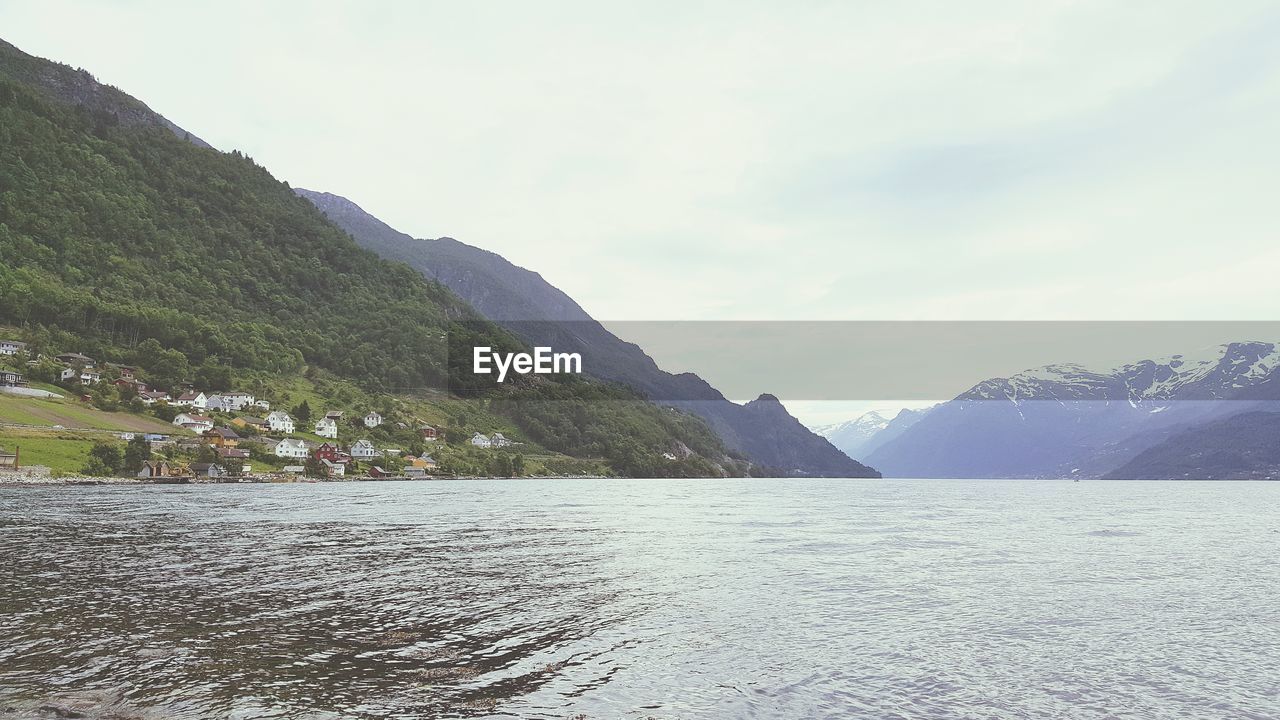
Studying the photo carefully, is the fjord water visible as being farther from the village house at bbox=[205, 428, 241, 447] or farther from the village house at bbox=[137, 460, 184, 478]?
the village house at bbox=[205, 428, 241, 447]

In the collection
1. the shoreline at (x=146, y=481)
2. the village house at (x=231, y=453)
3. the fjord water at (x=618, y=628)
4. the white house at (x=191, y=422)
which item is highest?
the white house at (x=191, y=422)

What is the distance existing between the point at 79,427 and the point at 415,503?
99.7 meters

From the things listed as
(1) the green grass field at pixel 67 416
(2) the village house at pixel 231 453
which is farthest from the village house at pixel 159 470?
(1) the green grass field at pixel 67 416

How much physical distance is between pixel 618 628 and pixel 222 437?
19545cm

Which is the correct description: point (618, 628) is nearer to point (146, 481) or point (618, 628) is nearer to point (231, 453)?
point (146, 481)

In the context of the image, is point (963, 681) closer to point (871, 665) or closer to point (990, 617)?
point (871, 665)

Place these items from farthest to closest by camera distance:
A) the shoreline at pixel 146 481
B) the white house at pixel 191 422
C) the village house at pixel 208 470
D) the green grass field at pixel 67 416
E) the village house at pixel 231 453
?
the white house at pixel 191 422, the village house at pixel 231 453, the village house at pixel 208 470, the green grass field at pixel 67 416, the shoreline at pixel 146 481

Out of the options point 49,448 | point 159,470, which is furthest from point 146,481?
point 49,448

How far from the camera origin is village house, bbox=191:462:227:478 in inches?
6422

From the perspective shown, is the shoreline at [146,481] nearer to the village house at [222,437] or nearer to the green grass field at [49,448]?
the green grass field at [49,448]

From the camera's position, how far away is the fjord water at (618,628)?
18734 millimetres

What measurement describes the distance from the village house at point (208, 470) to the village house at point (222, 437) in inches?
553

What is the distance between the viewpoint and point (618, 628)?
2714 cm

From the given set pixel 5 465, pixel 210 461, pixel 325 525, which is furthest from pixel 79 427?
pixel 325 525
